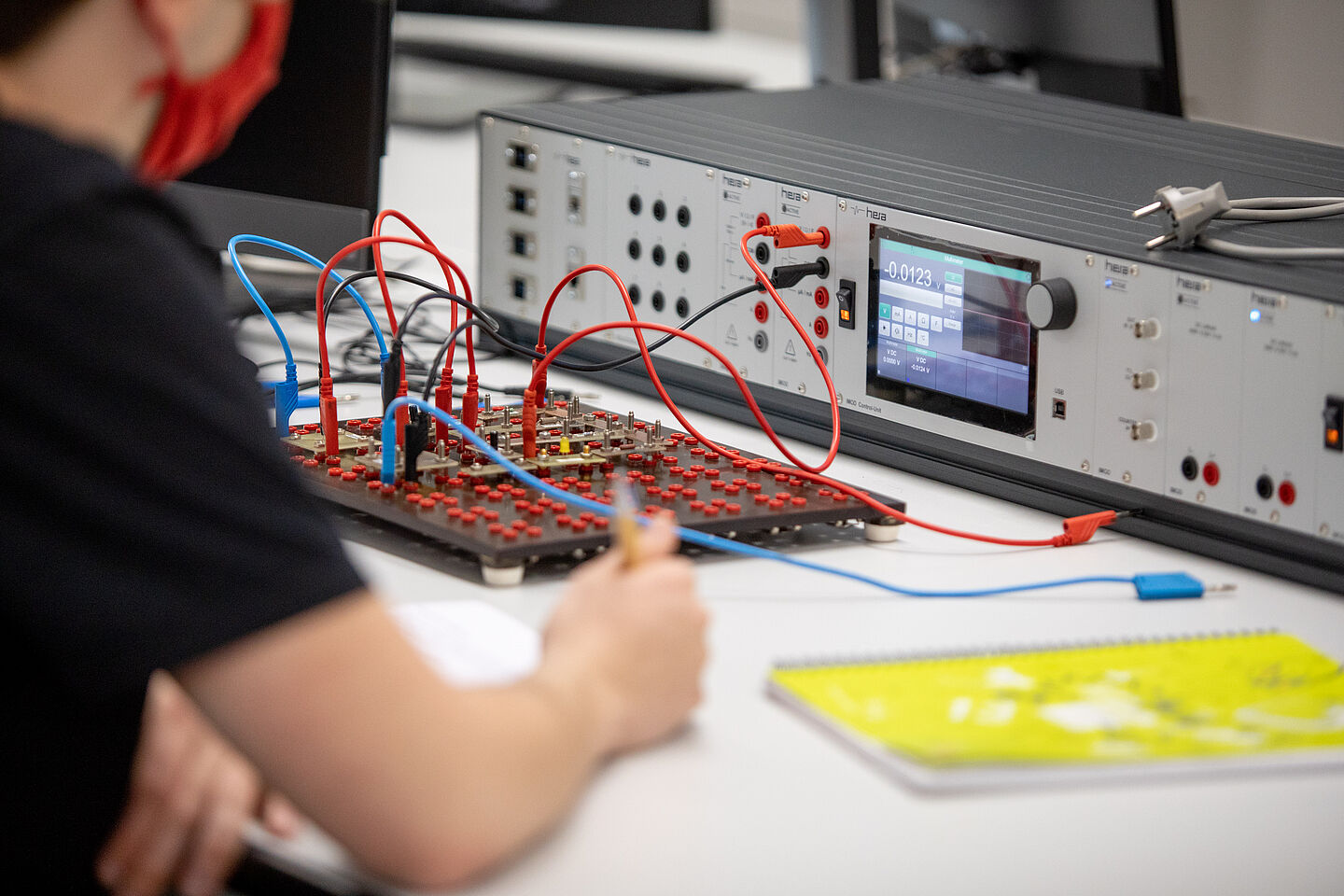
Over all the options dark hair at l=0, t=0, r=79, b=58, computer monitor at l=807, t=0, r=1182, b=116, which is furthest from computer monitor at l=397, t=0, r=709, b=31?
dark hair at l=0, t=0, r=79, b=58

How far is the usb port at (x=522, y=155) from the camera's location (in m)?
1.58

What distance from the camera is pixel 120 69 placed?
0.62 m

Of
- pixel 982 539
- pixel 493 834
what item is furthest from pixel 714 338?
pixel 493 834

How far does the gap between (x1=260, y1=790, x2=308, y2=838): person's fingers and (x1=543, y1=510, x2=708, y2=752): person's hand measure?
0.45ft

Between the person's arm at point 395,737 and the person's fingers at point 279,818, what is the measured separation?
0.10m

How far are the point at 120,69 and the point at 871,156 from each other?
898 mm

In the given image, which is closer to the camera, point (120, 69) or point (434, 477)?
point (120, 69)

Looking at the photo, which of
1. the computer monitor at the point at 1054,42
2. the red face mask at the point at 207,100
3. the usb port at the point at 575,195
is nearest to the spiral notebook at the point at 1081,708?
the red face mask at the point at 207,100

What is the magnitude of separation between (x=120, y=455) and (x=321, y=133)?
113 cm

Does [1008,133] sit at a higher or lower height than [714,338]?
higher

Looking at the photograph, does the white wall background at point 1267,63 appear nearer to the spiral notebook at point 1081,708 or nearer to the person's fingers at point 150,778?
the spiral notebook at point 1081,708

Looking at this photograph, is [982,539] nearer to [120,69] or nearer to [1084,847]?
[1084,847]

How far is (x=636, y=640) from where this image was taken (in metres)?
0.79

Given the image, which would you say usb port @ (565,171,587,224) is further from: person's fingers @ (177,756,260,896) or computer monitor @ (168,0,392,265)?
person's fingers @ (177,756,260,896)
